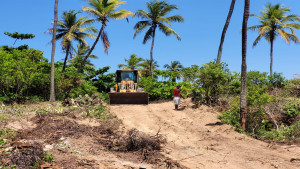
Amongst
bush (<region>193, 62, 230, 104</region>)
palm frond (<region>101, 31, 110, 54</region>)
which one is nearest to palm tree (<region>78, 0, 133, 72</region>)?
palm frond (<region>101, 31, 110, 54</region>)

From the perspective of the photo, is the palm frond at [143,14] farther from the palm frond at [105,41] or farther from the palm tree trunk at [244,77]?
the palm tree trunk at [244,77]

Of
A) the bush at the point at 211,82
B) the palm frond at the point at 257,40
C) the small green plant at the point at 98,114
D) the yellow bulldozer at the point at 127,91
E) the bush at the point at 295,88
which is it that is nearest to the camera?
the small green plant at the point at 98,114

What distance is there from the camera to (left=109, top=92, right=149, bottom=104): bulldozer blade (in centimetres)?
1773

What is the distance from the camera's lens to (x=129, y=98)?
58.6 feet

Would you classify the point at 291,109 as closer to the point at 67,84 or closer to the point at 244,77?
the point at 244,77

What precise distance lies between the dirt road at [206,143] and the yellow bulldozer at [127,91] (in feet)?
7.58

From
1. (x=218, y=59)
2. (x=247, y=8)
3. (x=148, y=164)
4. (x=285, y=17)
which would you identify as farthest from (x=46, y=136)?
(x=285, y=17)

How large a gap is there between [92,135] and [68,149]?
1940 mm

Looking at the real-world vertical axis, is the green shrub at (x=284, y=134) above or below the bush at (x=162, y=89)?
below

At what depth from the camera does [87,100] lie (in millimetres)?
16547

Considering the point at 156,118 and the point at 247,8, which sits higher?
the point at 247,8

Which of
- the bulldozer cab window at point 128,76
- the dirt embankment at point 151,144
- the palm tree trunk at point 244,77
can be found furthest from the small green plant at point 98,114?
the palm tree trunk at point 244,77

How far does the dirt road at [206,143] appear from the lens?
7.84 meters

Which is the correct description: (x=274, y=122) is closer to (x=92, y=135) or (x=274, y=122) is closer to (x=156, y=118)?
(x=156, y=118)
